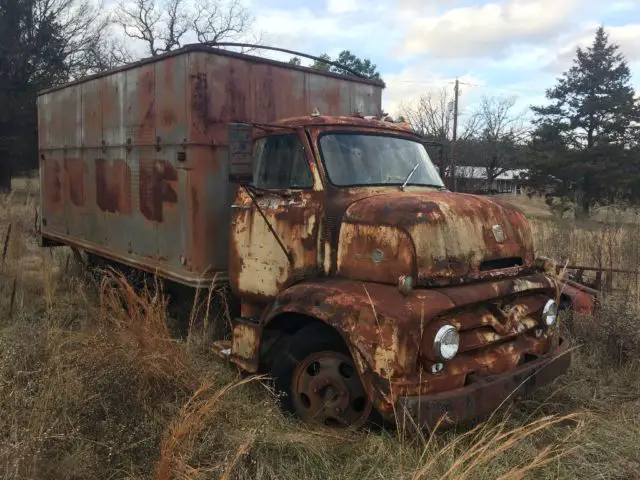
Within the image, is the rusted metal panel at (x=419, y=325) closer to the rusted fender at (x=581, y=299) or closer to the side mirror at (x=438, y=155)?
the side mirror at (x=438, y=155)

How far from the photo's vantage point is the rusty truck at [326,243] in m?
3.54

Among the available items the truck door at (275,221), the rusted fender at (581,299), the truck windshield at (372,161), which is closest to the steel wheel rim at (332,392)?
the truck door at (275,221)

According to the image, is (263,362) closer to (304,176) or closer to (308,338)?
(308,338)

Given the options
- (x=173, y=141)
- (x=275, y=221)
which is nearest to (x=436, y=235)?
(x=275, y=221)

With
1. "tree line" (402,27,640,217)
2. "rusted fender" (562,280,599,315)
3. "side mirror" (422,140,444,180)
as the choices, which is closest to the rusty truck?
"side mirror" (422,140,444,180)

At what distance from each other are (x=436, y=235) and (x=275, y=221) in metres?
1.43

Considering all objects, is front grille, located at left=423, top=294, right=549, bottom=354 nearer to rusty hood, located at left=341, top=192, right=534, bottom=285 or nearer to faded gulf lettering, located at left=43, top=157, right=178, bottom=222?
rusty hood, located at left=341, top=192, right=534, bottom=285

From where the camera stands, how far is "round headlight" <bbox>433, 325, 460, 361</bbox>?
11.2 feet

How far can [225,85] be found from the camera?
5.39 meters

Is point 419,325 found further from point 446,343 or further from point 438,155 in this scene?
point 438,155

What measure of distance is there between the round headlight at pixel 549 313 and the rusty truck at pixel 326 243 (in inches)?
0.7

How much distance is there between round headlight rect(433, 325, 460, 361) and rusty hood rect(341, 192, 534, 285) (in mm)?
394

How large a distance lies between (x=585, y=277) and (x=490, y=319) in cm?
578

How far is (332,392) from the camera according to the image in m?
3.87
